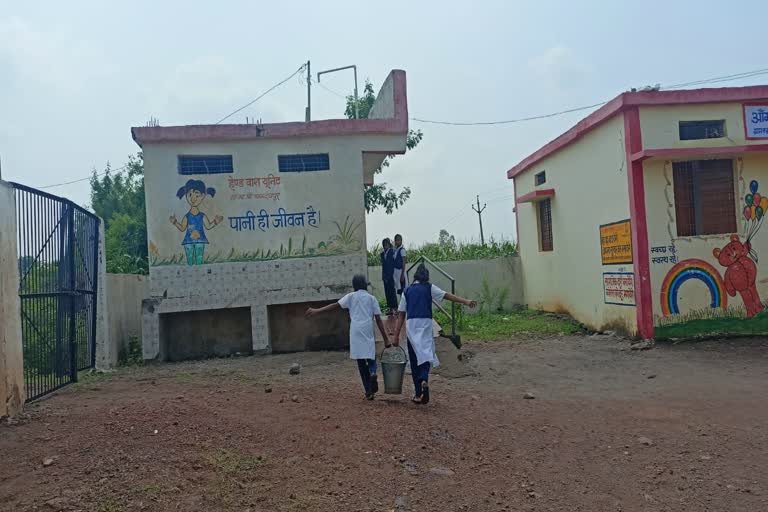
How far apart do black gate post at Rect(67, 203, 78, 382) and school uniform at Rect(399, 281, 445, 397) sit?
427cm

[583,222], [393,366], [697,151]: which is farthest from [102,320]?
[697,151]

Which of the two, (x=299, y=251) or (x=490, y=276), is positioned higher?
(x=299, y=251)

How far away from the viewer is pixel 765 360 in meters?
10.1

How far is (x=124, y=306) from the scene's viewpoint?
1203 cm

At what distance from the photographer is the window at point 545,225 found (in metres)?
16.5

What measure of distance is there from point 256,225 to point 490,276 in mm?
9286

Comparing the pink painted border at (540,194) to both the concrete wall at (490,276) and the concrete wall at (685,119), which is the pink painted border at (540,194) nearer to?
the concrete wall at (490,276)

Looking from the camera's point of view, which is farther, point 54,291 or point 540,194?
point 540,194

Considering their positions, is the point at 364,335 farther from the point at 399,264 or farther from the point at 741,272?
the point at 741,272

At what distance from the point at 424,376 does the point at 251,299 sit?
5.40 metres

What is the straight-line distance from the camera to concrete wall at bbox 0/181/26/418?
5.87m

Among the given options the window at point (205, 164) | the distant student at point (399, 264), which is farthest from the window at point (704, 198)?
the window at point (205, 164)

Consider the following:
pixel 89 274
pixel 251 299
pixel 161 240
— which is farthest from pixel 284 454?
pixel 161 240

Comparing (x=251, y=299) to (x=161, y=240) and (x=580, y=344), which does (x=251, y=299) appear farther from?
(x=580, y=344)
